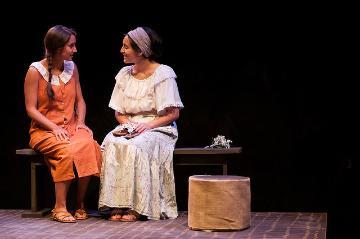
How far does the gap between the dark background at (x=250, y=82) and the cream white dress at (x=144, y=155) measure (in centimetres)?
48

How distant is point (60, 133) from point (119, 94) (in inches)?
26.8

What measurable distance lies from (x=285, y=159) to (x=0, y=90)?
8.96 feet

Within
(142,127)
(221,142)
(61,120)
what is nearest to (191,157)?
(221,142)

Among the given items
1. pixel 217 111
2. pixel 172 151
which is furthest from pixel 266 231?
pixel 217 111

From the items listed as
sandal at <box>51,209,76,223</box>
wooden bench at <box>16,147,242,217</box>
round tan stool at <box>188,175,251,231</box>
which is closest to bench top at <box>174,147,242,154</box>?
wooden bench at <box>16,147,242,217</box>

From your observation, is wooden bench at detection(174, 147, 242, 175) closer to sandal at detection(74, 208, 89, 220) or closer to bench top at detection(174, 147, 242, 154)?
bench top at detection(174, 147, 242, 154)

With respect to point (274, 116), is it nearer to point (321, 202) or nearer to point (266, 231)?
point (321, 202)

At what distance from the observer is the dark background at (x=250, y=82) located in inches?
264

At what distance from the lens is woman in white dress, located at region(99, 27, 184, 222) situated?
6.16m

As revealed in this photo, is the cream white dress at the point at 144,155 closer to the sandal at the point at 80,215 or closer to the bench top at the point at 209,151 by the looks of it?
the bench top at the point at 209,151

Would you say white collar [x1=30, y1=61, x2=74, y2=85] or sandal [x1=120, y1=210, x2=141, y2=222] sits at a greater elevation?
white collar [x1=30, y1=61, x2=74, y2=85]

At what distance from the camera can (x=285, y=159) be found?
685 cm

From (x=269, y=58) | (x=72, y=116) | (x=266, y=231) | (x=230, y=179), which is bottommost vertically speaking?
(x=266, y=231)

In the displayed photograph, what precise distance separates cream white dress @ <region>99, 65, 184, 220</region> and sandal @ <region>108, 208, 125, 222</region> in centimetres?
10
